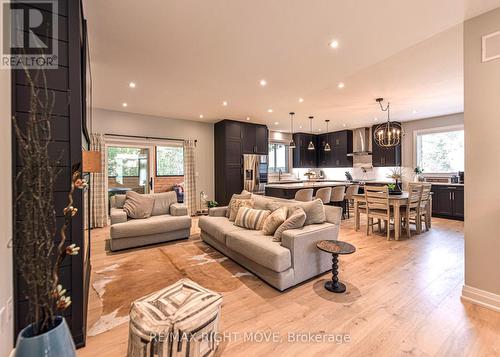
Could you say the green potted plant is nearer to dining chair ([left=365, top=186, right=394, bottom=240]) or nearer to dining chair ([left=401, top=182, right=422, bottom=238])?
dining chair ([left=365, top=186, right=394, bottom=240])

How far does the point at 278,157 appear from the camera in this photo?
895 cm

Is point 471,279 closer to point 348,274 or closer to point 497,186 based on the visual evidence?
point 497,186

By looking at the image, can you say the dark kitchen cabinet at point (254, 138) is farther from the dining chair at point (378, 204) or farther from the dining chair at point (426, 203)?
the dining chair at point (426, 203)

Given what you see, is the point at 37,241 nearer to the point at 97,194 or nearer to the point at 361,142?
the point at 97,194

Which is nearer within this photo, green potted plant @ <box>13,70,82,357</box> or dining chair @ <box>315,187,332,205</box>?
green potted plant @ <box>13,70,82,357</box>

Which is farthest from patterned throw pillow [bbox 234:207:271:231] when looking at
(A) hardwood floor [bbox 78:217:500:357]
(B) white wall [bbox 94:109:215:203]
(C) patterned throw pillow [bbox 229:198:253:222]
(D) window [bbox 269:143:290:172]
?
(D) window [bbox 269:143:290:172]

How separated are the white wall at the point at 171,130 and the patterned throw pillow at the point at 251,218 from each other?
360 cm

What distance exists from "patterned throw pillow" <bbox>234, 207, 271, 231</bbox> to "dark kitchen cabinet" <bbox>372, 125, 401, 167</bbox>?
5.99 m

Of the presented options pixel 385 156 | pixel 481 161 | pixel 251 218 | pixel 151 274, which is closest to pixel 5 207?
pixel 151 274

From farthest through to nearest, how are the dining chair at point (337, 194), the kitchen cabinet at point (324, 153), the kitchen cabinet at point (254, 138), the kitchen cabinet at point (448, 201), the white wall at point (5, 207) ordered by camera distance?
the kitchen cabinet at point (324, 153) → the kitchen cabinet at point (254, 138) → the dining chair at point (337, 194) → the kitchen cabinet at point (448, 201) → the white wall at point (5, 207)

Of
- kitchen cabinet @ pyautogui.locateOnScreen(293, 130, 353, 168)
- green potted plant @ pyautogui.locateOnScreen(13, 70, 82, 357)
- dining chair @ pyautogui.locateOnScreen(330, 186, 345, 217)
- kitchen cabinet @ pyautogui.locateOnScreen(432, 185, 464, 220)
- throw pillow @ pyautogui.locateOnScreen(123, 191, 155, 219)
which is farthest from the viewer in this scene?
kitchen cabinet @ pyautogui.locateOnScreen(293, 130, 353, 168)

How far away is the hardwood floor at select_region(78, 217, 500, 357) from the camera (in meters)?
1.68

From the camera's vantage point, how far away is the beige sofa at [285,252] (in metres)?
2.45

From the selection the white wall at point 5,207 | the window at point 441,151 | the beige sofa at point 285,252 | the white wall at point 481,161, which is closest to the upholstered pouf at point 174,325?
the white wall at point 5,207
